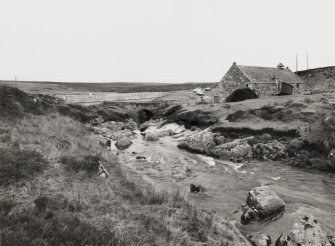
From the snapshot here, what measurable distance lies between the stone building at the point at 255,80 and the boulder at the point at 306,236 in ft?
122

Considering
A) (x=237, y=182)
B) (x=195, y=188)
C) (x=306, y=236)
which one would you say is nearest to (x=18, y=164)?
(x=195, y=188)

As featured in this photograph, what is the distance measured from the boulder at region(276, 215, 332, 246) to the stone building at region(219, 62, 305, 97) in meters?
37.2

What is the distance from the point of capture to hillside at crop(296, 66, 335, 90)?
5681cm

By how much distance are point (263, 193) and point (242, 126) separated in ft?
54.8

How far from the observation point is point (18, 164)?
35.6 feet

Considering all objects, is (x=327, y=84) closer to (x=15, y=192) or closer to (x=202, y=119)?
(x=202, y=119)

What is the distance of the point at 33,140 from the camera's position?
47.1ft

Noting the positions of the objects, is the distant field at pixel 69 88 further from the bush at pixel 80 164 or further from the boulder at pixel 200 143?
the bush at pixel 80 164

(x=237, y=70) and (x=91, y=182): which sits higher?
(x=237, y=70)

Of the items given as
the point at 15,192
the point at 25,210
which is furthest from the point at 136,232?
the point at 15,192

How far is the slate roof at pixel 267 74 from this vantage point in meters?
46.9

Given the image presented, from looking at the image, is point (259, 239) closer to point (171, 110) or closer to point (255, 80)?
point (171, 110)

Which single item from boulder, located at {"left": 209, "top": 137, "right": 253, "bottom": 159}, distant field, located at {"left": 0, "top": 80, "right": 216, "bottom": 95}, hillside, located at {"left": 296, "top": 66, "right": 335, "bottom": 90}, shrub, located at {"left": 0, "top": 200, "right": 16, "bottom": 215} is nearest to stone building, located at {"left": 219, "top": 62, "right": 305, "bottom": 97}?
hillside, located at {"left": 296, "top": 66, "right": 335, "bottom": 90}

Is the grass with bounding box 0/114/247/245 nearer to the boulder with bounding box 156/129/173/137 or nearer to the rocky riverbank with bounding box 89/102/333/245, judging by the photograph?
the rocky riverbank with bounding box 89/102/333/245
